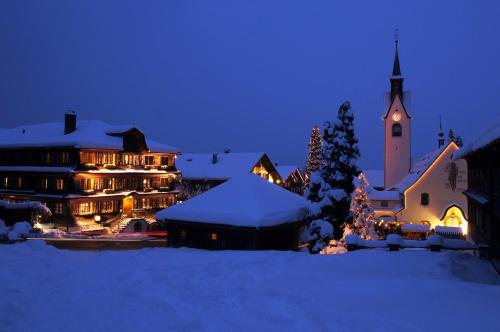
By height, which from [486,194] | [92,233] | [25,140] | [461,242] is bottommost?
[92,233]

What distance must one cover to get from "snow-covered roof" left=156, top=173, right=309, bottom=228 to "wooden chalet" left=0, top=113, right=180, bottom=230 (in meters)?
20.4

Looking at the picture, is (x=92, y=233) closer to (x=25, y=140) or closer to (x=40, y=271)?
(x=25, y=140)

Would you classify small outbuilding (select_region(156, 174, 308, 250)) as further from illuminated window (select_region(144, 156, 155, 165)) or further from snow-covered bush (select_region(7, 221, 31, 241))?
illuminated window (select_region(144, 156, 155, 165))

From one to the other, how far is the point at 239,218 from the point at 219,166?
37.9m

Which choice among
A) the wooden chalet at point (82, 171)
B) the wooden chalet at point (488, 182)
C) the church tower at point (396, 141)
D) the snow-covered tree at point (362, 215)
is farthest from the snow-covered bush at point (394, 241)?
the church tower at point (396, 141)

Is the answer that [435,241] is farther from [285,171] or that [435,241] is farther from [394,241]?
[285,171]

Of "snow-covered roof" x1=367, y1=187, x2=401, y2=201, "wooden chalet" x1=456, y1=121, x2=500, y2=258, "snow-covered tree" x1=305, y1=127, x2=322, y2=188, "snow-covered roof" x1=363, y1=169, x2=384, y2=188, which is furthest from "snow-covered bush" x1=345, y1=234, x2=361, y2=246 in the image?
"snow-covered roof" x1=363, y1=169, x2=384, y2=188

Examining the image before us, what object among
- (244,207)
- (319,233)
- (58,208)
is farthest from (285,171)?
(244,207)

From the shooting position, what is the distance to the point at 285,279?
12.1 metres

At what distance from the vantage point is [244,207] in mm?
22438

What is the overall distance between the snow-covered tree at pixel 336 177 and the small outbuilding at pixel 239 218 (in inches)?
47.8

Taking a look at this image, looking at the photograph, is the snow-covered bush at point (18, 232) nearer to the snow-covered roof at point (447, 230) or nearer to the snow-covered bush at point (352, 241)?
the snow-covered bush at point (352, 241)

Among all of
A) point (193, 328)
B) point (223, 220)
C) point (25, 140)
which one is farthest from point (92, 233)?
point (193, 328)

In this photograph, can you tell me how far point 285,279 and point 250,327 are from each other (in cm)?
387
